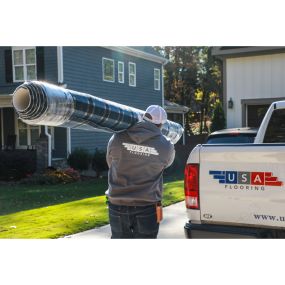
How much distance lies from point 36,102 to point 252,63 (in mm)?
10192

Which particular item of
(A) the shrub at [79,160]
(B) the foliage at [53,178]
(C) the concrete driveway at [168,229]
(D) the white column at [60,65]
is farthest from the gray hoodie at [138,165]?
(D) the white column at [60,65]

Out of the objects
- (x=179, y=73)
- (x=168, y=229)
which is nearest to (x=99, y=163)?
(x=168, y=229)

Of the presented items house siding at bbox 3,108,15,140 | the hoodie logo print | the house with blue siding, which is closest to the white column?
the house with blue siding

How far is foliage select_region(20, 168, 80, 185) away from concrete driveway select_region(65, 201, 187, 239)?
19.9 feet

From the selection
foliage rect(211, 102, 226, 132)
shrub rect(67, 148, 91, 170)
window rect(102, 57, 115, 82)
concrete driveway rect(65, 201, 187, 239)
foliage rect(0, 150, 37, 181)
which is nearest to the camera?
concrete driveway rect(65, 201, 187, 239)

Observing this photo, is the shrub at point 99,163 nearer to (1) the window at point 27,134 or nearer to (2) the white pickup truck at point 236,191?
(1) the window at point 27,134

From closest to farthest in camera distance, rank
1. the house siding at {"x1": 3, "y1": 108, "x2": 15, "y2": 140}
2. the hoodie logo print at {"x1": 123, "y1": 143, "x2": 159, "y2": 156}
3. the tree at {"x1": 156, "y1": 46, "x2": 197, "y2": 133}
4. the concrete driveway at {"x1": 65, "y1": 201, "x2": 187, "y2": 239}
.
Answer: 1. the hoodie logo print at {"x1": 123, "y1": 143, "x2": 159, "y2": 156}
2. the concrete driveway at {"x1": 65, "y1": 201, "x2": 187, "y2": 239}
3. the house siding at {"x1": 3, "y1": 108, "x2": 15, "y2": 140}
4. the tree at {"x1": 156, "y1": 46, "x2": 197, "y2": 133}

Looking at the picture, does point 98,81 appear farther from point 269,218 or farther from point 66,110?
point 269,218

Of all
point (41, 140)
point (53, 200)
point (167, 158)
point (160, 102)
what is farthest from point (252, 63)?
point (160, 102)

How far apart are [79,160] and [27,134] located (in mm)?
3176

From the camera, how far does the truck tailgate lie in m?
3.83

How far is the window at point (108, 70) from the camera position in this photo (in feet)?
64.6

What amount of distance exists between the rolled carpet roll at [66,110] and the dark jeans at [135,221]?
78 cm

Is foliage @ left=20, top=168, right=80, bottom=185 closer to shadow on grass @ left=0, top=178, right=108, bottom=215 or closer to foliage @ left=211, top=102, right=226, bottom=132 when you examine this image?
shadow on grass @ left=0, top=178, right=108, bottom=215
